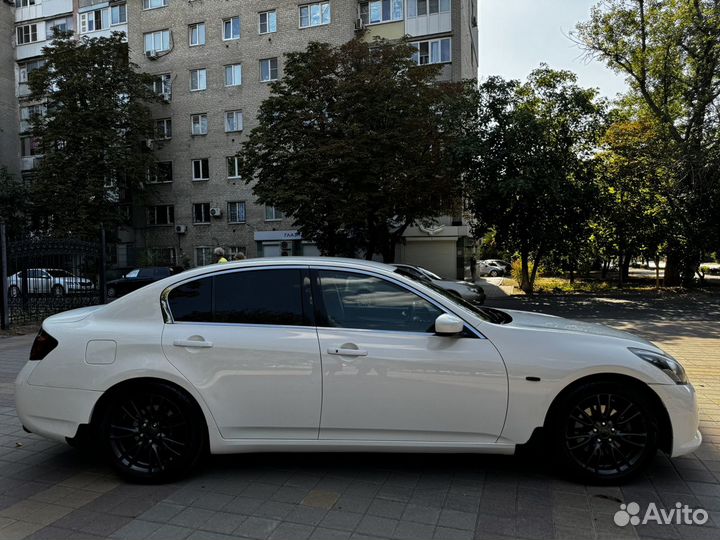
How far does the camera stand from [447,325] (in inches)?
137

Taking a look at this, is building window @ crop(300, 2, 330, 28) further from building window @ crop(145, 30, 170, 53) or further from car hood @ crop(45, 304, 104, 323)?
car hood @ crop(45, 304, 104, 323)

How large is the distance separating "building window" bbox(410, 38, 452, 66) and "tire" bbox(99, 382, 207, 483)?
29062mm

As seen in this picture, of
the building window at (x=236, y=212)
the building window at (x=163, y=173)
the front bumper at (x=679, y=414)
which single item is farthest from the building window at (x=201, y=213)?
the front bumper at (x=679, y=414)

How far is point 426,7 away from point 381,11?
2.71m

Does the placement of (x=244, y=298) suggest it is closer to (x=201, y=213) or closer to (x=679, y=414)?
(x=679, y=414)

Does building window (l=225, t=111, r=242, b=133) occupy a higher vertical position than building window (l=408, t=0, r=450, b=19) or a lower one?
lower

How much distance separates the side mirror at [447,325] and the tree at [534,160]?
50.9 ft

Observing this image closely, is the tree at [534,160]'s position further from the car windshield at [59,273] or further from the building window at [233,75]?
the building window at [233,75]

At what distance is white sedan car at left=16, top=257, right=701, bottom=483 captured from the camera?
349 centimetres

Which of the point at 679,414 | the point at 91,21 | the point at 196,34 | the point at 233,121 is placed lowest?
the point at 679,414

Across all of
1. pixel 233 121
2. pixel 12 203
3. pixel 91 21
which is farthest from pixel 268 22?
pixel 12 203

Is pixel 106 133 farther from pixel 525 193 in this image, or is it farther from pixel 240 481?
pixel 240 481
